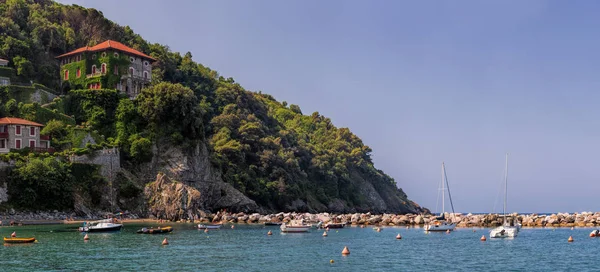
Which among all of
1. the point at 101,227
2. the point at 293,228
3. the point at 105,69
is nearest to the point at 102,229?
the point at 101,227

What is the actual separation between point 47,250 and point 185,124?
49.2 m

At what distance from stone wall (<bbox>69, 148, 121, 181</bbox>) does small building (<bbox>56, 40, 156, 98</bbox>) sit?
641 inches

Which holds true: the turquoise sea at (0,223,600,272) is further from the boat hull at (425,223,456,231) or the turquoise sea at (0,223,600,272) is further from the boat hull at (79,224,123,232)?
the boat hull at (425,223,456,231)

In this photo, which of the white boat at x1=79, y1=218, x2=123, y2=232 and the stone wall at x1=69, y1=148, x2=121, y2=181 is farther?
the stone wall at x1=69, y1=148, x2=121, y2=181

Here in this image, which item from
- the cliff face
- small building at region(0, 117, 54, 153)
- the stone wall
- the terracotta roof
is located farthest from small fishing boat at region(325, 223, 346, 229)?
the terracotta roof

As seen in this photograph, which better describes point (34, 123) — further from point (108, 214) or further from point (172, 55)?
point (172, 55)

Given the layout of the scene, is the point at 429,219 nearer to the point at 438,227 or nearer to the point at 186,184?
the point at 438,227

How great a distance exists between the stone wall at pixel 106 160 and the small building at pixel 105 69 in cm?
1628

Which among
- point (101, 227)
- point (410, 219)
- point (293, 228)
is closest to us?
point (101, 227)

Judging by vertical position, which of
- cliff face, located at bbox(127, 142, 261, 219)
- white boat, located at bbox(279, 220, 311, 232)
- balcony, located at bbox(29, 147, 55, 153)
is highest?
balcony, located at bbox(29, 147, 55, 153)

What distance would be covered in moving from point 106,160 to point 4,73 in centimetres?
2361

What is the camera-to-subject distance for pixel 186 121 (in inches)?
3770

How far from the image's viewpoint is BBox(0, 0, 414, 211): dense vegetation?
309ft

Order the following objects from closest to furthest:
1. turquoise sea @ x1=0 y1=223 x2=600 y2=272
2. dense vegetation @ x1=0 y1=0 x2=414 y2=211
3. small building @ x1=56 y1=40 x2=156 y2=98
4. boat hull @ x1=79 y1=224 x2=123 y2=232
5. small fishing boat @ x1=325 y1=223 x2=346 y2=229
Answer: turquoise sea @ x1=0 y1=223 x2=600 y2=272 < boat hull @ x1=79 y1=224 x2=123 y2=232 < small fishing boat @ x1=325 y1=223 x2=346 y2=229 < dense vegetation @ x1=0 y1=0 x2=414 y2=211 < small building @ x1=56 y1=40 x2=156 y2=98
